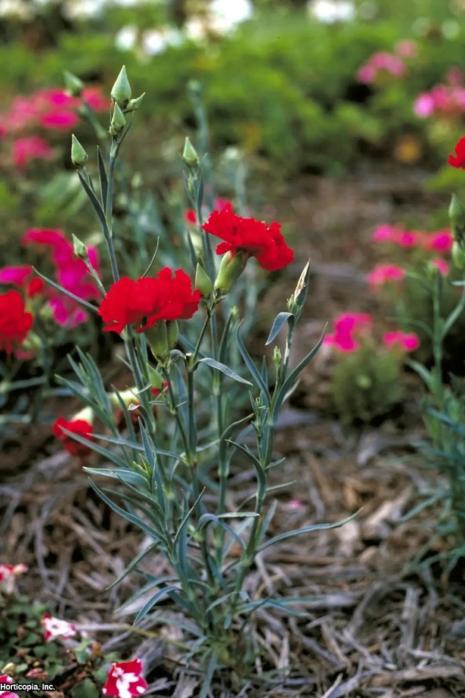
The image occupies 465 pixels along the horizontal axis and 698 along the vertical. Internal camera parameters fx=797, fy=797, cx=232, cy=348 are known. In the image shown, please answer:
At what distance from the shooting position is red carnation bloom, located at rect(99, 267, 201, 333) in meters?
1.10

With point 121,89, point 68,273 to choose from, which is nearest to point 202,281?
point 121,89

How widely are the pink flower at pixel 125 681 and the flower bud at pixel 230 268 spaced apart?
2.19 ft

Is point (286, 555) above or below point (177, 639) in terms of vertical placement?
below

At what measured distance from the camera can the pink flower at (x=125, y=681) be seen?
133 centimetres

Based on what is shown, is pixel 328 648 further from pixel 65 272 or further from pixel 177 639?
pixel 65 272

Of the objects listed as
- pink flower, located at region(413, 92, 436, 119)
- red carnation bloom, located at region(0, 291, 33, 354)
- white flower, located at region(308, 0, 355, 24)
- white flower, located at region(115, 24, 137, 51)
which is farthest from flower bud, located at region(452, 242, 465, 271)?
white flower, located at region(308, 0, 355, 24)

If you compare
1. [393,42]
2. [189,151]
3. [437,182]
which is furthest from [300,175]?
[189,151]

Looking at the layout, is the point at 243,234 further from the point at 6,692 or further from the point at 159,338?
the point at 6,692

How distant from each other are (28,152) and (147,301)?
235 cm

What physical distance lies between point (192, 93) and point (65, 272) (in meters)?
0.57

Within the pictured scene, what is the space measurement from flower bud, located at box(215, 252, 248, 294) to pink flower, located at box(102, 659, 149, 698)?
668 mm

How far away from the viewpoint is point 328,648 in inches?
63.2

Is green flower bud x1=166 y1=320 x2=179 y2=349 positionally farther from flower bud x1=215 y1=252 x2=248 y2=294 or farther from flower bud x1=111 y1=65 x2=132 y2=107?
flower bud x1=111 y1=65 x2=132 y2=107

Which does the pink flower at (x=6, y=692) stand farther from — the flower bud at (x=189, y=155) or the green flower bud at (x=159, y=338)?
the flower bud at (x=189, y=155)
